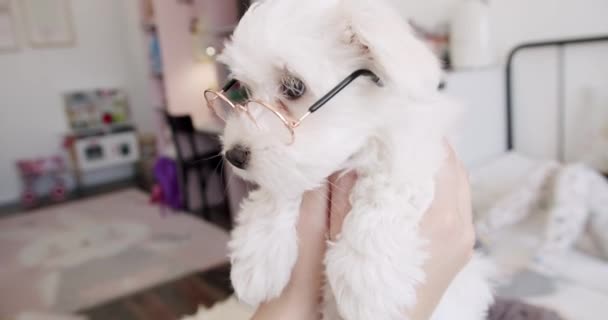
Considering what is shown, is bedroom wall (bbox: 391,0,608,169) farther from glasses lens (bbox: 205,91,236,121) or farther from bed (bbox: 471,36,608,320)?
glasses lens (bbox: 205,91,236,121)

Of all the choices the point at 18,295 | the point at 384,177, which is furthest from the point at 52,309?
the point at 384,177

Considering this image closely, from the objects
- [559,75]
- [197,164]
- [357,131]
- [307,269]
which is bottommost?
[197,164]

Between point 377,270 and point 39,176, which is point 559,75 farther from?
point 39,176

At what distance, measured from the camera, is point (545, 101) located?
216cm

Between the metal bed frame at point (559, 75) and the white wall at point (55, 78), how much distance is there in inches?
176

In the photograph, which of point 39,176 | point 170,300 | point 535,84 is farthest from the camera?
point 39,176

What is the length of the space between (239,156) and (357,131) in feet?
0.62

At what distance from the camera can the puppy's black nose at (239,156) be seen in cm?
66

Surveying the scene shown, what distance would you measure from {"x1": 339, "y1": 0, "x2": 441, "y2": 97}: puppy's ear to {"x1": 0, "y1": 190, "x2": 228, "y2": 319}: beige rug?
7.85 ft

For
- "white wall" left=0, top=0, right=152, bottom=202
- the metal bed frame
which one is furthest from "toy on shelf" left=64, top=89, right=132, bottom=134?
the metal bed frame

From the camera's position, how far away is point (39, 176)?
16.2 feet

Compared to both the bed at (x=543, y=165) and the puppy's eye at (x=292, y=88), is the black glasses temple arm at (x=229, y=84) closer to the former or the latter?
the puppy's eye at (x=292, y=88)

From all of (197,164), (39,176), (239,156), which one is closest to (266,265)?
(239,156)

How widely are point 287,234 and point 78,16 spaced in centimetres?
540
